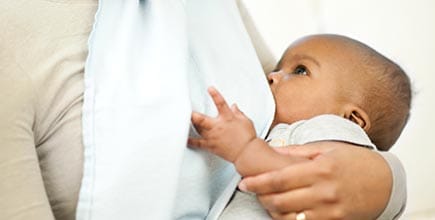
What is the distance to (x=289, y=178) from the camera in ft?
1.95

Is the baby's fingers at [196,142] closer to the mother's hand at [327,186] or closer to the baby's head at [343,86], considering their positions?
the mother's hand at [327,186]

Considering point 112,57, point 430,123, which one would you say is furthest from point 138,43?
point 430,123

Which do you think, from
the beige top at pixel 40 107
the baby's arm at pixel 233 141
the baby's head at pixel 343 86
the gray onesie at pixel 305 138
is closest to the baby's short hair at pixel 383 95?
the baby's head at pixel 343 86

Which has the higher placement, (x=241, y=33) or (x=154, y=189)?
(x=241, y=33)

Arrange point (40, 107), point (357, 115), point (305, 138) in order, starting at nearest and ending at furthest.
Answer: point (40, 107), point (305, 138), point (357, 115)

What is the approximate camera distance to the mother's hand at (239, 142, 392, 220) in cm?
60

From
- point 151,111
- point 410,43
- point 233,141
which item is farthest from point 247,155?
point 410,43

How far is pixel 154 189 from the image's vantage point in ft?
1.99

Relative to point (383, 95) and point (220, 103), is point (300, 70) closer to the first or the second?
point (383, 95)

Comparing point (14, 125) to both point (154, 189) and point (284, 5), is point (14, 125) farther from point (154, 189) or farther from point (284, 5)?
point (284, 5)

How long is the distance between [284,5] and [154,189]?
66 cm

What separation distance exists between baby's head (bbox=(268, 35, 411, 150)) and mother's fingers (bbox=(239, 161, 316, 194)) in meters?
0.23

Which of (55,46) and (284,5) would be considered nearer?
(55,46)

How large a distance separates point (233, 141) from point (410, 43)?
0.92 meters
